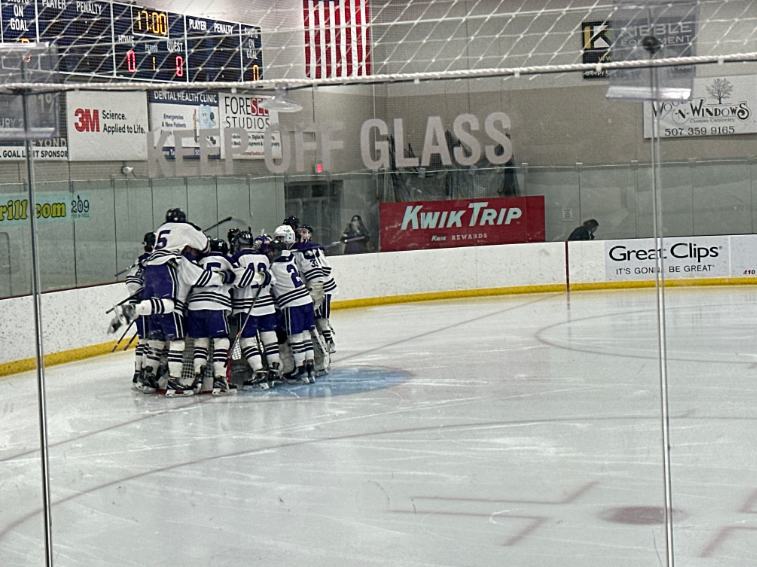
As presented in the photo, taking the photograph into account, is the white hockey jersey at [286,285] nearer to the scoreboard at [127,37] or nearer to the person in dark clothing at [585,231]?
the scoreboard at [127,37]

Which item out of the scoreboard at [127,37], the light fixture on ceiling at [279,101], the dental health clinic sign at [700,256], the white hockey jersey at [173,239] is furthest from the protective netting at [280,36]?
the light fixture on ceiling at [279,101]

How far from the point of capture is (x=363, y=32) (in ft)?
39.0

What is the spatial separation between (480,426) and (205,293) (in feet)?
7.19

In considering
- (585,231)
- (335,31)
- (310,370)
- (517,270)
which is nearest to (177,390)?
(310,370)

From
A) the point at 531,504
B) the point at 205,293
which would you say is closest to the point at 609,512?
the point at 531,504

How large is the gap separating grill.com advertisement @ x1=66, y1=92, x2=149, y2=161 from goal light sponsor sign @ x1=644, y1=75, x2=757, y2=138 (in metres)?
7.40

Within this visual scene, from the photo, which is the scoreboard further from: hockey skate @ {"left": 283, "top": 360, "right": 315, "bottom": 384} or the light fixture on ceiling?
the light fixture on ceiling

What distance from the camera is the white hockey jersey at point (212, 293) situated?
6723 millimetres

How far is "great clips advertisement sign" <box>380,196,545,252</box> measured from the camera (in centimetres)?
1302

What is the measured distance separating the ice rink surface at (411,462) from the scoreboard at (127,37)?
3.06 meters

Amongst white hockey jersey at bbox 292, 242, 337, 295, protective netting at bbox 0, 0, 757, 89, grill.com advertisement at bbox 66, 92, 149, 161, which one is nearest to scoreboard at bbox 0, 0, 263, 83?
protective netting at bbox 0, 0, 757, 89

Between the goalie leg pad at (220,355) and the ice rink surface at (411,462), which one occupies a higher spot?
the goalie leg pad at (220,355)

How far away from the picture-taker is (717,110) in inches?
588

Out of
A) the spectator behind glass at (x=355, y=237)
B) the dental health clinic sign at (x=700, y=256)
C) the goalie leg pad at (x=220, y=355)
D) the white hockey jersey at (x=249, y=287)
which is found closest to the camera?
the white hockey jersey at (x=249, y=287)
